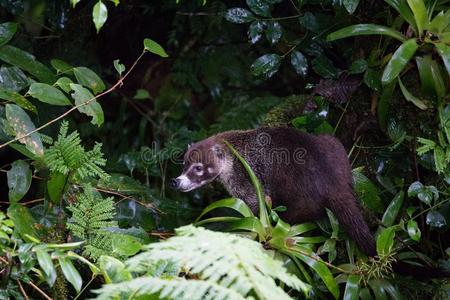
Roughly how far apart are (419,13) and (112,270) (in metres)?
2.16

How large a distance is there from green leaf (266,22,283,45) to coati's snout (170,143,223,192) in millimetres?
829

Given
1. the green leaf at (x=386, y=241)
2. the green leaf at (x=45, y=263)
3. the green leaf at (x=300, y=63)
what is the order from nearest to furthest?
the green leaf at (x=45, y=263), the green leaf at (x=386, y=241), the green leaf at (x=300, y=63)

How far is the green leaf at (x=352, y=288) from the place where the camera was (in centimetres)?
332

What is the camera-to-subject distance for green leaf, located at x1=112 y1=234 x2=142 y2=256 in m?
2.94

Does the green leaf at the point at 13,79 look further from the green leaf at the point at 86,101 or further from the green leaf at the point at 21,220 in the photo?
the green leaf at the point at 21,220

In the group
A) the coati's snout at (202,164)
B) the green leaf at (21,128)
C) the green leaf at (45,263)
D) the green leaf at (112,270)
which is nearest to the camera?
the green leaf at (45,263)

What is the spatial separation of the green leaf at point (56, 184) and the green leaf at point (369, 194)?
→ 1723 mm

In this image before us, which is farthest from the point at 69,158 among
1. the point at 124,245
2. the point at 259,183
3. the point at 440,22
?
the point at 440,22

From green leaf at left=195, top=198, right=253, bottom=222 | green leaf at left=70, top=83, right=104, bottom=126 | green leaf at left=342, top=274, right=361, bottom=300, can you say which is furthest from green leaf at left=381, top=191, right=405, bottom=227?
green leaf at left=70, top=83, right=104, bottom=126

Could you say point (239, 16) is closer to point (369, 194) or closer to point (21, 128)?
point (369, 194)

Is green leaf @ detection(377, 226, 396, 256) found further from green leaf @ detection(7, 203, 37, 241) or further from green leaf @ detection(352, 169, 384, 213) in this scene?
green leaf @ detection(7, 203, 37, 241)

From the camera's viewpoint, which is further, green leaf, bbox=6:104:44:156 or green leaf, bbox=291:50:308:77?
green leaf, bbox=291:50:308:77

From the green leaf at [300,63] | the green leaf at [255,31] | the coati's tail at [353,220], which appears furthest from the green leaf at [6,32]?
the coati's tail at [353,220]

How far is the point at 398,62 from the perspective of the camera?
3494 millimetres
